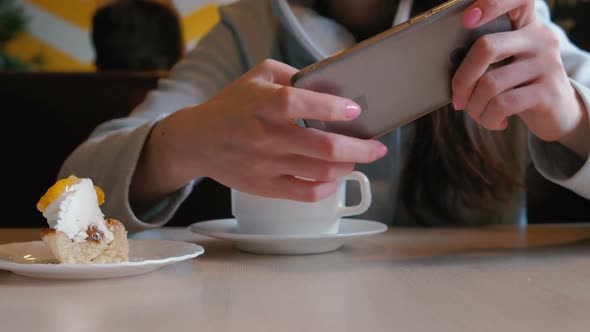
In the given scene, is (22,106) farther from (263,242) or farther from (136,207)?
(263,242)

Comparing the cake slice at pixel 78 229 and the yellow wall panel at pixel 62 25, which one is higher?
the yellow wall panel at pixel 62 25

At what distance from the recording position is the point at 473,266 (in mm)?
575

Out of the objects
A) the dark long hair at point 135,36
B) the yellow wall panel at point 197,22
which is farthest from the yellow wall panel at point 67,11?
the dark long hair at point 135,36

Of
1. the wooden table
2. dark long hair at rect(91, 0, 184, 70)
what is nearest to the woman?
the wooden table

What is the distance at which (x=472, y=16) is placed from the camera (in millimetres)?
545

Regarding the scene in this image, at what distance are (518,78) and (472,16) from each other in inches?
5.2

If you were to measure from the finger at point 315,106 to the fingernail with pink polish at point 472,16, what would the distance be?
120mm

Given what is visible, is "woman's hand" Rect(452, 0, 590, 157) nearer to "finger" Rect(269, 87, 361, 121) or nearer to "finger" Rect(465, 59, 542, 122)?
"finger" Rect(465, 59, 542, 122)

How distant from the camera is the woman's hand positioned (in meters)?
0.59

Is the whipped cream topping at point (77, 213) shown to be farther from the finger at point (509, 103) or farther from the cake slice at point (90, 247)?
the finger at point (509, 103)

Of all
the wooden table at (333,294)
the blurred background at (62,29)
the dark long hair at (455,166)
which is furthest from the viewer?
the blurred background at (62,29)

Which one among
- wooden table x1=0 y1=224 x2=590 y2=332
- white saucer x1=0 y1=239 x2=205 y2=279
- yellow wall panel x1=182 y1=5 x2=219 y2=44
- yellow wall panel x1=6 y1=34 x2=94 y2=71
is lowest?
wooden table x1=0 y1=224 x2=590 y2=332

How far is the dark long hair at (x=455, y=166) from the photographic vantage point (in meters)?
0.89

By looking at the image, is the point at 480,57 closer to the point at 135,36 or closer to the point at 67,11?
the point at 135,36
